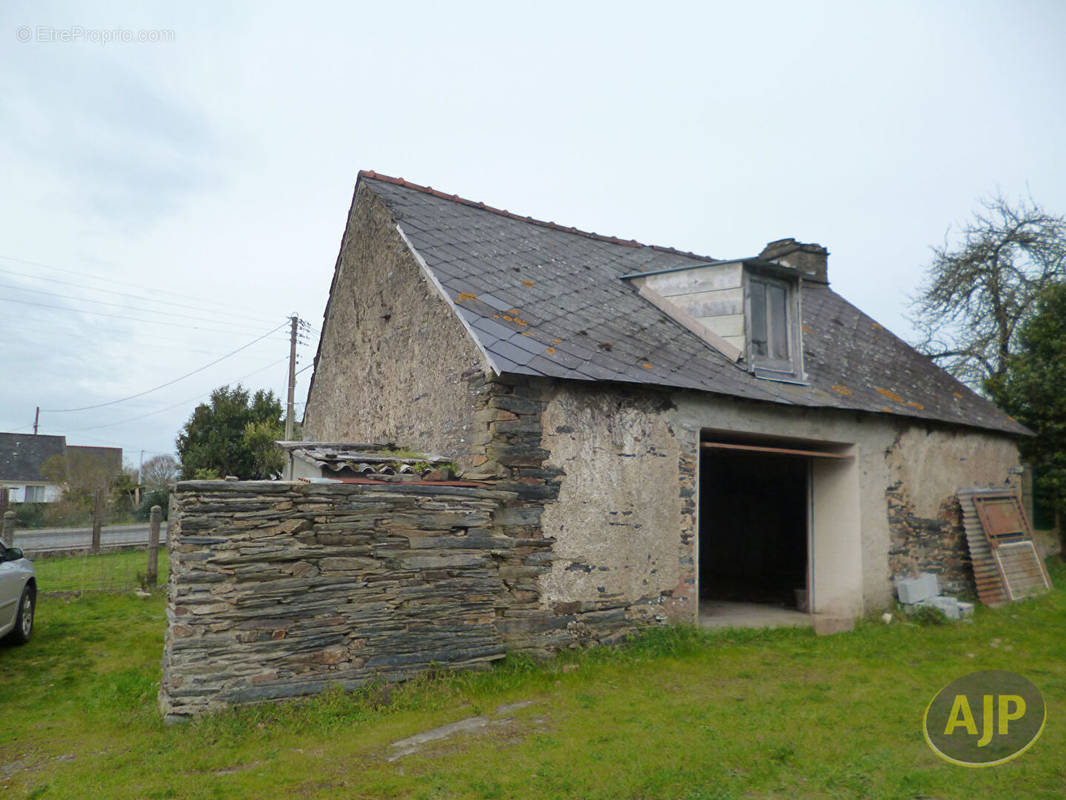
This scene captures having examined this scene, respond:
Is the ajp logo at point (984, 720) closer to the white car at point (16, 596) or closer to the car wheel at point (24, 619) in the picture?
the white car at point (16, 596)

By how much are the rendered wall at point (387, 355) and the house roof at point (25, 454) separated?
32.5 meters

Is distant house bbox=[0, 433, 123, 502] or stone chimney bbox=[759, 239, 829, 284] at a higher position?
stone chimney bbox=[759, 239, 829, 284]

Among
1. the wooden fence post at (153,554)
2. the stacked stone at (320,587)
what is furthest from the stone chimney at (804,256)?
the wooden fence post at (153,554)

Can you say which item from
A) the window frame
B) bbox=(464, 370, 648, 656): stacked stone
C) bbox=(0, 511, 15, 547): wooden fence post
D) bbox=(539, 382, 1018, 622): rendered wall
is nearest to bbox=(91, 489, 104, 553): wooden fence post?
bbox=(0, 511, 15, 547): wooden fence post

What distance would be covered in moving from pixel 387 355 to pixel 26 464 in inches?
1488

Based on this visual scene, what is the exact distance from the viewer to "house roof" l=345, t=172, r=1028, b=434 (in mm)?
7414

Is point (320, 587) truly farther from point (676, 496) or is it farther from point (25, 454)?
point (25, 454)

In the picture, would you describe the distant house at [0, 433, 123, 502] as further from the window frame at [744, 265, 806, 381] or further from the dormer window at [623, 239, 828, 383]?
the window frame at [744, 265, 806, 381]

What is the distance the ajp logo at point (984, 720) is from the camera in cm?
482

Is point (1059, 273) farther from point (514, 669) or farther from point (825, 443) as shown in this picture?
point (514, 669)

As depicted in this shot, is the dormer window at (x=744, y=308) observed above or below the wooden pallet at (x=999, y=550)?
above

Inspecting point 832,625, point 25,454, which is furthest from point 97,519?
point 25,454

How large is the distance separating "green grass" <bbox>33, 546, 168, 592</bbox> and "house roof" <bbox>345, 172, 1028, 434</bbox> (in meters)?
7.69

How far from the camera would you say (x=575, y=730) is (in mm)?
5156
